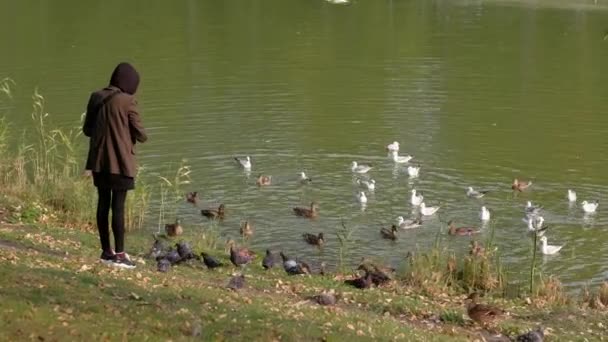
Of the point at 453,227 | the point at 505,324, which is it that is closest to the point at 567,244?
the point at 453,227

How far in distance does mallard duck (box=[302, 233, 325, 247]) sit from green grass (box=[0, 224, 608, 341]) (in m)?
1.92

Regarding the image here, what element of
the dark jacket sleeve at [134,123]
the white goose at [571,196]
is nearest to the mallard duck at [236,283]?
the dark jacket sleeve at [134,123]

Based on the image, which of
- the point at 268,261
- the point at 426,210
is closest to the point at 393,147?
the point at 426,210

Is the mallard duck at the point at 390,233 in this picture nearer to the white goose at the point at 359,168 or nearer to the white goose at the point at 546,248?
the white goose at the point at 546,248

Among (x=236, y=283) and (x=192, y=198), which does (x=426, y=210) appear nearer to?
(x=192, y=198)

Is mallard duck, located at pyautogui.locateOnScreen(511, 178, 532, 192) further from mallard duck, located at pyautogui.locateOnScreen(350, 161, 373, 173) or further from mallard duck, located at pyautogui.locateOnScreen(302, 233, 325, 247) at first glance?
mallard duck, located at pyautogui.locateOnScreen(302, 233, 325, 247)

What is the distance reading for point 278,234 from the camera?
55.6 feet

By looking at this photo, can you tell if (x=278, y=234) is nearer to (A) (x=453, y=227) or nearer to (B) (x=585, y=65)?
(A) (x=453, y=227)

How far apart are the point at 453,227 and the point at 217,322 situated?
30.3 feet

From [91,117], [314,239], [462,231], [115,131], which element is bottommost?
[462,231]

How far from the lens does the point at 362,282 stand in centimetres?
1316

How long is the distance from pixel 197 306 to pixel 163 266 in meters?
3.17

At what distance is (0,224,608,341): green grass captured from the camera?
816 centimetres

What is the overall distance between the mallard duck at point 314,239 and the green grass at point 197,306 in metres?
1.92
